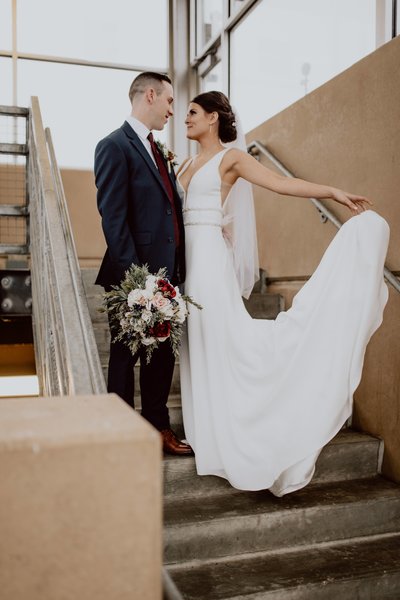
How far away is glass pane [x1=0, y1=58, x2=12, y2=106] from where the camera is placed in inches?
254

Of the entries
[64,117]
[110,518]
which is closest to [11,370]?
[64,117]

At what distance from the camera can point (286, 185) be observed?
2.62 meters

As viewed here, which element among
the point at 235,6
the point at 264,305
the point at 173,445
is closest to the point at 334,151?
the point at 264,305

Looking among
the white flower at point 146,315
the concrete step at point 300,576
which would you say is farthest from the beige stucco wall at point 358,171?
the white flower at point 146,315

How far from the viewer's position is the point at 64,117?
6.66 meters

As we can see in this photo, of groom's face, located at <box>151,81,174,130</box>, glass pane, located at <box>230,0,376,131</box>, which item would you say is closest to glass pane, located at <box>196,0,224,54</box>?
glass pane, located at <box>230,0,376,131</box>

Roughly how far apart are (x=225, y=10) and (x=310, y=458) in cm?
531

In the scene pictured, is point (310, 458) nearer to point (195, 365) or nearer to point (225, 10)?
point (195, 365)

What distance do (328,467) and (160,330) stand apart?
119 cm

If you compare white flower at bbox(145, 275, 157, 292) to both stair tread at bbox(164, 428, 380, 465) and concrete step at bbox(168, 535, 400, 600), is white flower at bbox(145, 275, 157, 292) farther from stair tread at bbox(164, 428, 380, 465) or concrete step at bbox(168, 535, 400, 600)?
concrete step at bbox(168, 535, 400, 600)

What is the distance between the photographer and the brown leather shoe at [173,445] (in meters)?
2.65

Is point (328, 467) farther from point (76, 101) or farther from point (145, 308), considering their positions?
point (76, 101)

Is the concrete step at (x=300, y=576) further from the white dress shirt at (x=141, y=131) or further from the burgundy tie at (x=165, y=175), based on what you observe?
the white dress shirt at (x=141, y=131)

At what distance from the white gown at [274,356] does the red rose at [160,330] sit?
15.2 inches
